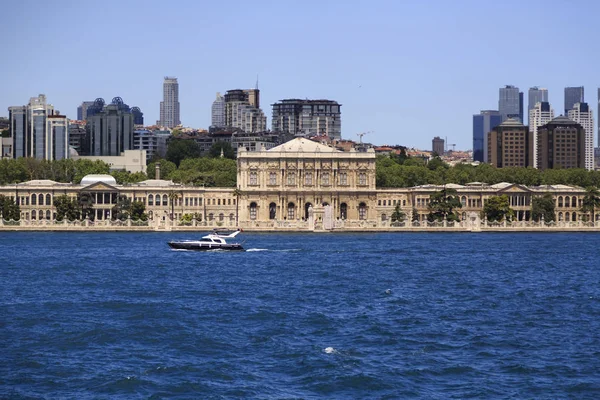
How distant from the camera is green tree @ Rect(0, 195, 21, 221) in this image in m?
133

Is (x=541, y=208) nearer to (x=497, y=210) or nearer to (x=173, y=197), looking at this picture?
(x=497, y=210)

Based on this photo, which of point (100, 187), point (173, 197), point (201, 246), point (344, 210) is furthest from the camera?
point (344, 210)

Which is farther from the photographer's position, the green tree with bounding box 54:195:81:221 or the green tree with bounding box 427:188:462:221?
the green tree with bounding box 427:188:462:221

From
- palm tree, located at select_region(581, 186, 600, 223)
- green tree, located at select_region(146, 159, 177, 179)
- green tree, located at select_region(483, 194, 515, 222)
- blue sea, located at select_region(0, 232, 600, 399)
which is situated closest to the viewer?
blue sea, located at select_region(0, 232, 600, 399)

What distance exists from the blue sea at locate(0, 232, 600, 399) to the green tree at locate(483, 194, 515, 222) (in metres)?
56.3

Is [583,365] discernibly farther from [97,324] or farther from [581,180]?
[581,180]

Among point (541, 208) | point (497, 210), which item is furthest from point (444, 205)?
point (541, 208)

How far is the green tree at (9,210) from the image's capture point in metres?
133

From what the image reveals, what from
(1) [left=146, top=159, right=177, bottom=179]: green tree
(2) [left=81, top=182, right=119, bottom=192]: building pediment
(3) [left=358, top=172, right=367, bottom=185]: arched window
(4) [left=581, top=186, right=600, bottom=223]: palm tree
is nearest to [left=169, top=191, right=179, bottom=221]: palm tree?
(2) [left=81, top=182, right=119, bottom=192]: building pediment

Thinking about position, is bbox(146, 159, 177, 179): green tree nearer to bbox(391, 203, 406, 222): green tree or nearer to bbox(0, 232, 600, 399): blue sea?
bbox(391, 203, 406, 222): green tree

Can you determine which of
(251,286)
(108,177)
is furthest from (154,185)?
(251,286)

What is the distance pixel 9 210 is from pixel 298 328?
92555 mm

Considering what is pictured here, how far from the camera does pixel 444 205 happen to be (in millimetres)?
137875

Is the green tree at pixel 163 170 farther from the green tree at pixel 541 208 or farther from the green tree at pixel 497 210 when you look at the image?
the green tree at pixel 541 208
